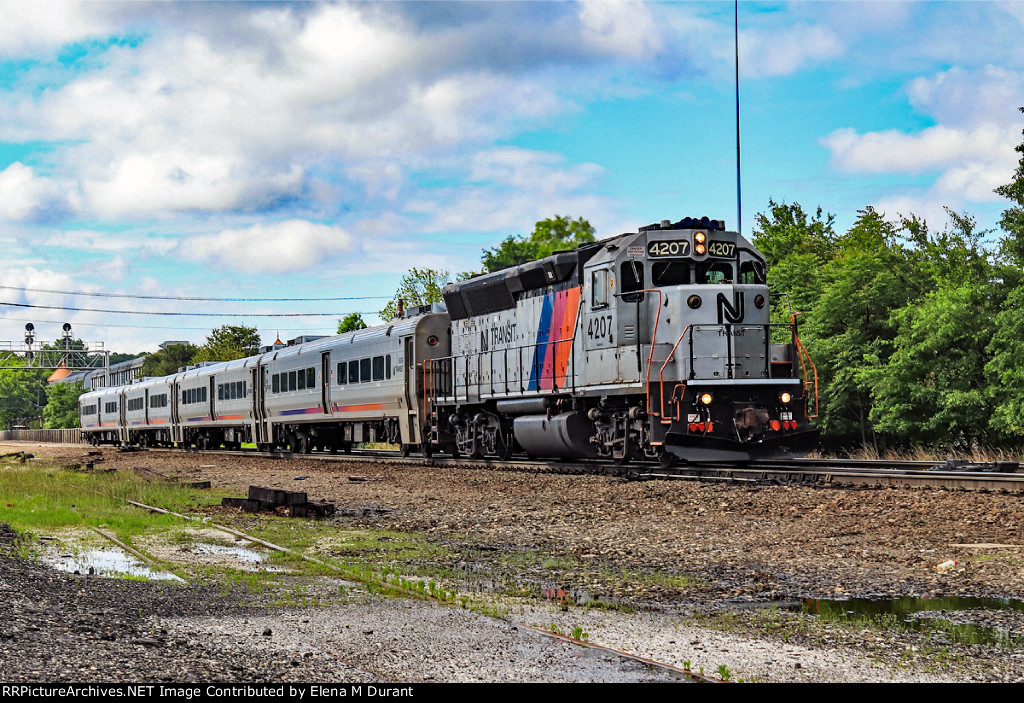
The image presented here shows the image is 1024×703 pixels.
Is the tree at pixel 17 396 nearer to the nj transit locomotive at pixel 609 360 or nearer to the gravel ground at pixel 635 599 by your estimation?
the nj transit locomotive at pixel 609 360

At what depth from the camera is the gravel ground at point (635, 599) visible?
195 inches

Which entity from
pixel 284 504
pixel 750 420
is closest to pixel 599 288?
pixel 750 420

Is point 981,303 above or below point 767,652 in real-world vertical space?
above

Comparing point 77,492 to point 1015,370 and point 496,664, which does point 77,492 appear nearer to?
point 496,664

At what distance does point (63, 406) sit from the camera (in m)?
128

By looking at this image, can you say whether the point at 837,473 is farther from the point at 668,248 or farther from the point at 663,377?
the point at 668,248

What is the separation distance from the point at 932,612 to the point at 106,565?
6525mm

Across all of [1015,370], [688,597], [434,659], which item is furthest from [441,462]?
[434,659]

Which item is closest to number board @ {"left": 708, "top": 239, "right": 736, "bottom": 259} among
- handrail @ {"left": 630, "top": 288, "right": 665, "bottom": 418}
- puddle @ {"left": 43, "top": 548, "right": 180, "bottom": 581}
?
handrail @ {"left": 630, "top": 288, "right": 665, "bottom": 418}

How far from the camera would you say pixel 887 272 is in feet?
75.6

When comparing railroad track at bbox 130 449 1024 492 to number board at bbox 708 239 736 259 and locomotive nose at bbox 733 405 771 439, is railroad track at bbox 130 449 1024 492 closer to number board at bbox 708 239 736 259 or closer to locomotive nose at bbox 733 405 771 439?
locomotive nose at bbox 733 405 771 439

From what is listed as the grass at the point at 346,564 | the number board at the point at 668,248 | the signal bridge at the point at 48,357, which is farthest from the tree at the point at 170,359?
the grass at the point at 346,564

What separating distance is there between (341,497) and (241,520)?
333 centimetres

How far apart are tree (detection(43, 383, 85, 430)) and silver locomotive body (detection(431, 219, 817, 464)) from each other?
118786mm
